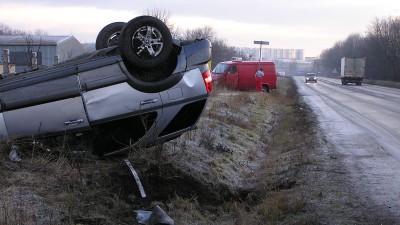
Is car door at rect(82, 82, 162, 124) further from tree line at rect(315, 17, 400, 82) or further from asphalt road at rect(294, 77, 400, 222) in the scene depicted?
tree line at rect(315, 17, 400, 82)

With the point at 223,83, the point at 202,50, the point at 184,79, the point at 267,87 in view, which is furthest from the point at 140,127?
the point at 267,87

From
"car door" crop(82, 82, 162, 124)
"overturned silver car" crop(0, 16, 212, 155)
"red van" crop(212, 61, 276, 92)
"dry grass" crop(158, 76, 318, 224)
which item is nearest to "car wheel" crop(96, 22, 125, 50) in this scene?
"overturned silver car" crop(0, 16, 212, 155)

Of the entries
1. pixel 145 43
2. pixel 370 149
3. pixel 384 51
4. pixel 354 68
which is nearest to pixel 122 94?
pixel 145 43

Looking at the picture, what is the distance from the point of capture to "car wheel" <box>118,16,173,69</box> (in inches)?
273

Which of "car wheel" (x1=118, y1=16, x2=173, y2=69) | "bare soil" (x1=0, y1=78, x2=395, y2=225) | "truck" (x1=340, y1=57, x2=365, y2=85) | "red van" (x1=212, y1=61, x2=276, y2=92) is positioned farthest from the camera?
"truck" (x1=340, y1=57, x2=365, y2=85)

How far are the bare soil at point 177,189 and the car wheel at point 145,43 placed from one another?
1.25 metres

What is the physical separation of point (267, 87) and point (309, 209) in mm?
28072

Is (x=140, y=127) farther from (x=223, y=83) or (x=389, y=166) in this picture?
(x=223, y=83)

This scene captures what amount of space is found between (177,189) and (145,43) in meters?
1.94

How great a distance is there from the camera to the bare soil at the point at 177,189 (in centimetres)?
561

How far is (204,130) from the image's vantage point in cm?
1210

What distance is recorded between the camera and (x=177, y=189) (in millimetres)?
7105

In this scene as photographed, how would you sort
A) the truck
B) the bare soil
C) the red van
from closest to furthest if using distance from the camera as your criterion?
1. the bare soil
2. the red van
3. the truck

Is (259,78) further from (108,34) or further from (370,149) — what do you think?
(108,34)
